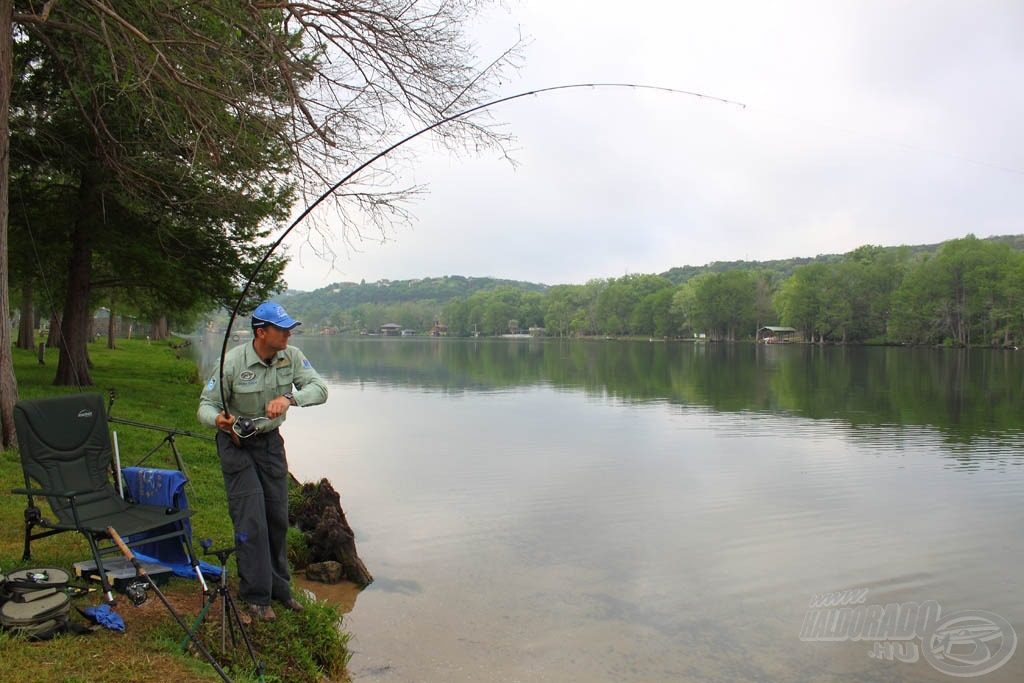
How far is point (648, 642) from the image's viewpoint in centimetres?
671

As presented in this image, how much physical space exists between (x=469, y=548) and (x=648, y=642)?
3.09 metres

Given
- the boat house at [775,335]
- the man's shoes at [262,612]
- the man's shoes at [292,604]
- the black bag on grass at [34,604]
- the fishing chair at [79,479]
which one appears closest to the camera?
the black bag on grass at [34,604]

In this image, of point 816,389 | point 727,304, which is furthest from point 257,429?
point 727,304

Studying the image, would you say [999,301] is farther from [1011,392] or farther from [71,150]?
[71,150]

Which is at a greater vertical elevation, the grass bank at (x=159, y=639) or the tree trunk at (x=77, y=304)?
the tree trunk at (x=77, y=304)

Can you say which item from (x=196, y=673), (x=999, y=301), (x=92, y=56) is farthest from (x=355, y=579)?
(x=999, y=301)

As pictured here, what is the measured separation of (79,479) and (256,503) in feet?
5.61

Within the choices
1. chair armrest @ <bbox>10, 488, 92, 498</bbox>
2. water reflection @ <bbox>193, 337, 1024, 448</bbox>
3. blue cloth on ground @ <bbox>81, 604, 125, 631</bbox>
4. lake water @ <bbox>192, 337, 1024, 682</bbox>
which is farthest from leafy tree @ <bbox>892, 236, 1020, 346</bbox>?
blue cloth on ground @ <bbox>81, 604, 125, 631</bbox>

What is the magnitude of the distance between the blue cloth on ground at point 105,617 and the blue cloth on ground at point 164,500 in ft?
3.12

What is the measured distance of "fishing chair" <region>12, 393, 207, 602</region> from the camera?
5.17 m

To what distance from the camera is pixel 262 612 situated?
5.09 m

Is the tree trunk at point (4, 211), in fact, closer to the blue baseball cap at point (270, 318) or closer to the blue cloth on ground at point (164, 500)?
the blue cloth on ground at point (164, 500)

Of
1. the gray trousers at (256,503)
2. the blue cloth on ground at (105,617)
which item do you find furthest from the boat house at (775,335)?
the blue cloth on ground at (105,617)

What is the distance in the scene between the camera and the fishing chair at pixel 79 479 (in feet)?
17.0
